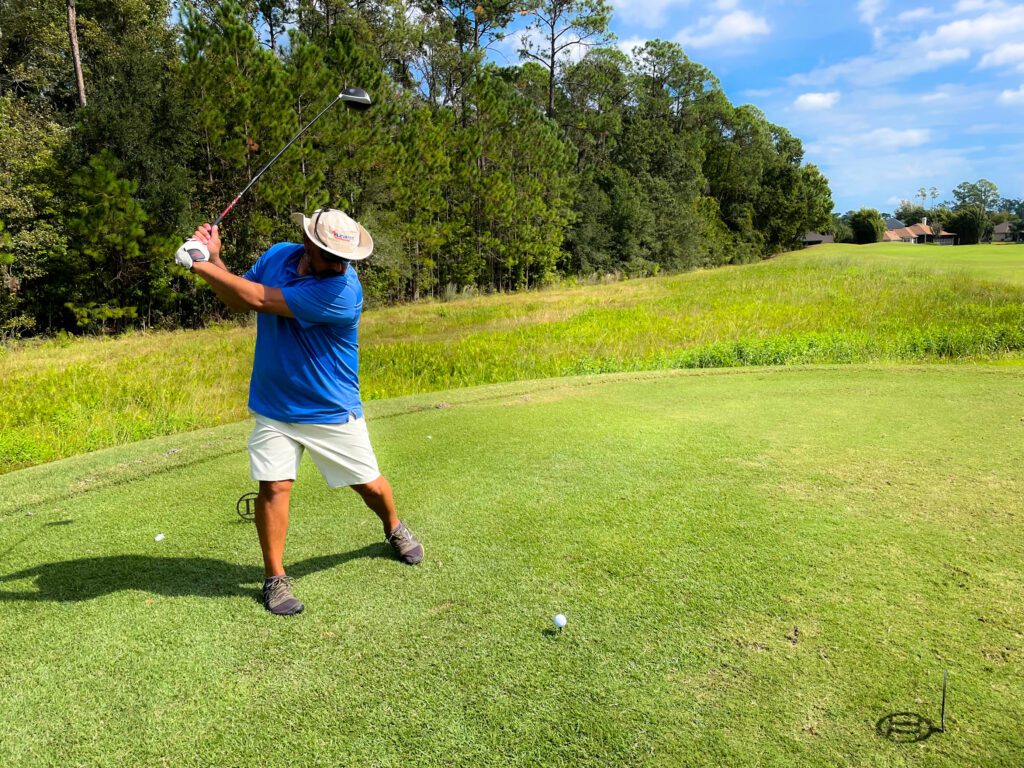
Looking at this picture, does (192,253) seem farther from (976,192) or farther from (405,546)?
(976,192)

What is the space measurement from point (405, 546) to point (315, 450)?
2.45 ft

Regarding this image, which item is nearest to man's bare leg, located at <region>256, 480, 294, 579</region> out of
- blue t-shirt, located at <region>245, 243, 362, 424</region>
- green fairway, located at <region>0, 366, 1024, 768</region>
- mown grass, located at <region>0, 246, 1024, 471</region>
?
green fairway, located at <region>0, 366, 1024, 768</region>

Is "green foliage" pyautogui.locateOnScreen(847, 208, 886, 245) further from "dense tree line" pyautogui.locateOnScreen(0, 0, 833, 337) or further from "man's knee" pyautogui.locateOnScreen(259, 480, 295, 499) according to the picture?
"man's knee" pyautogui.locateOnScreen(259, 480, 295, 499)

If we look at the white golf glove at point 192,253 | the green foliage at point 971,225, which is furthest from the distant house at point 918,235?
the white golf glove at point 192,253

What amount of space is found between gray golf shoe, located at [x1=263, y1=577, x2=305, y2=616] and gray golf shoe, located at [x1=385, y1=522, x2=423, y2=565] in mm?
607

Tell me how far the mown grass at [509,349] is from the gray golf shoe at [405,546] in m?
5.31

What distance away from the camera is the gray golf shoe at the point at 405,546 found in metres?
3.59

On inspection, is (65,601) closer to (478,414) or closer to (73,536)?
(73,536)

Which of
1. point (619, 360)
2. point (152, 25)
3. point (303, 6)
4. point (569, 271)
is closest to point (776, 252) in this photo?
point (569, 271)

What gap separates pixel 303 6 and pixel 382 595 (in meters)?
32.6

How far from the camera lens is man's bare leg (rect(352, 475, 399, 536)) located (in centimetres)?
358

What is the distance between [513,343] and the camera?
45.3ft

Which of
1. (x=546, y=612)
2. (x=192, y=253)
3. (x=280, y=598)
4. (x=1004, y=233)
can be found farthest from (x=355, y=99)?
(x=1004, y=233)

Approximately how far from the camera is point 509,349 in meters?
13.0
